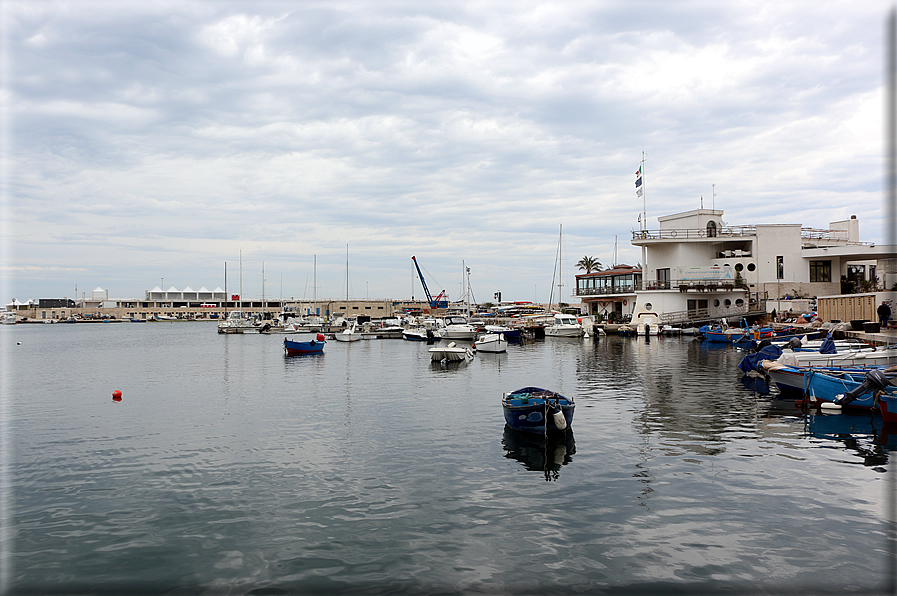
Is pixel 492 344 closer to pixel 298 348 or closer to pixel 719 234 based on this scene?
pixel 298 348

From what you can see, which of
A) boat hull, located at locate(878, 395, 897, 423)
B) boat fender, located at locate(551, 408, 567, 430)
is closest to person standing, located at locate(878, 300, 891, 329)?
boat hull, located at locate(878, 395, 897, 423)

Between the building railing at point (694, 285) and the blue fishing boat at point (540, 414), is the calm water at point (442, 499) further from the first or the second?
the building railing at point (694, 285)

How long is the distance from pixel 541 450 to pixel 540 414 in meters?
1.60

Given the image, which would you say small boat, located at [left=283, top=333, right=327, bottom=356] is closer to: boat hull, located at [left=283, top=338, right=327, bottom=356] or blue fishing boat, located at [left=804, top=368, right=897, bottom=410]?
boat hull, located at [left=283, top=338, right=327, bottom=356]

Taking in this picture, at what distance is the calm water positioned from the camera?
11.0m

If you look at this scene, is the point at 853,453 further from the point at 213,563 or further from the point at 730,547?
the point at 213,563

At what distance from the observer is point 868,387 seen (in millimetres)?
23453

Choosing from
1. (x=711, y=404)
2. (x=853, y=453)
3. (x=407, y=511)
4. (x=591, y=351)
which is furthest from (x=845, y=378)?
(x=591, y=351)

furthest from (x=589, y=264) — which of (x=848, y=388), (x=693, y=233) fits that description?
(x=848, y=388)

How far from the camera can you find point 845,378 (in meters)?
25.6

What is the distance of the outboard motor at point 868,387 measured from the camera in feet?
74.2

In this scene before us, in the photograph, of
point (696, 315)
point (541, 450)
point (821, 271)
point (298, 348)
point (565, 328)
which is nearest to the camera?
point (541, 450)

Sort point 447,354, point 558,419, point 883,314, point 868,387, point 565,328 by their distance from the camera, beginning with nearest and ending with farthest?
point 558,419 → point 868,387 → point 883,314 → point 447,354 → point 565,328

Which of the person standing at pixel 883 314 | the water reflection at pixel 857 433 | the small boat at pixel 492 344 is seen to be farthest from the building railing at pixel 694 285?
the water reflection at pixel 857 433
